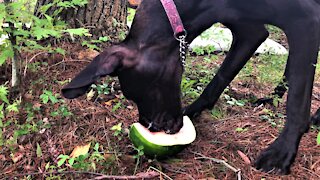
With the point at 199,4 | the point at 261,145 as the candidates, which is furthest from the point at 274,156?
the point at 199,4

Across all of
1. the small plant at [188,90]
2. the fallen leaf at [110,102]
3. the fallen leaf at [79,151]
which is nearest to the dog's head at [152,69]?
the fallen leaf at [79,151]

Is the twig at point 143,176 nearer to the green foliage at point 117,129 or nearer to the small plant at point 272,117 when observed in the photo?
the green foliage at point 117,129

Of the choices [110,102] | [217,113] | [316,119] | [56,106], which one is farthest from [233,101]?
[56,106]

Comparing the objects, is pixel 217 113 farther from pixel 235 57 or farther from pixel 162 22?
pixel 162 22

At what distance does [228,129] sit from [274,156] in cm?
51

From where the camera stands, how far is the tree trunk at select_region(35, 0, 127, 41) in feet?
13.6

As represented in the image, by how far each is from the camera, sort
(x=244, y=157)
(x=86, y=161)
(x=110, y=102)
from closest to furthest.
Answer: (x=86, y=161) < (x=244, y=157) < (x=110, y=102)

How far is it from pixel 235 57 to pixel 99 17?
1391 millimetres

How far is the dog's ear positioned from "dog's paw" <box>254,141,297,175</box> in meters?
0.99

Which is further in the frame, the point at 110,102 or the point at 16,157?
the point at 110,102

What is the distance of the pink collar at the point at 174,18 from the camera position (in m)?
2.87

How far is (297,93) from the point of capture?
9.33ft

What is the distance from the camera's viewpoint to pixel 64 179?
2.55 meters

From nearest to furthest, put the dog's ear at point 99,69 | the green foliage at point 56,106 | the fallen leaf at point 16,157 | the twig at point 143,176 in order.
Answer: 1. the twig at point 143,176
2. the dog's ear at point 99,69
3. the fallen leaf at point 16,157
4. the green foliage at point 56,106
